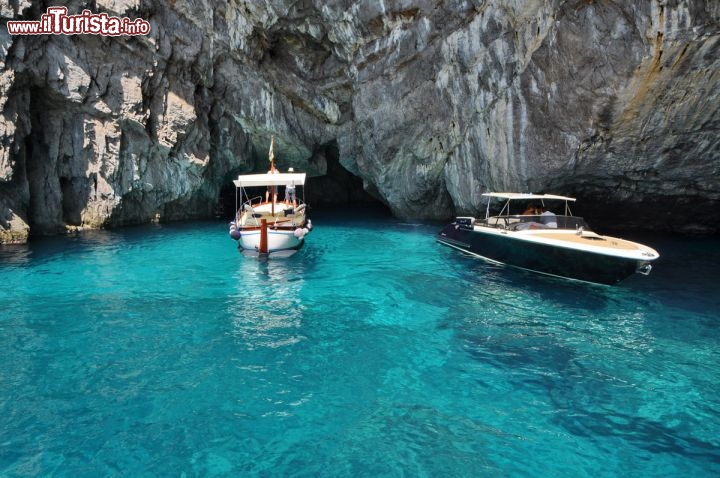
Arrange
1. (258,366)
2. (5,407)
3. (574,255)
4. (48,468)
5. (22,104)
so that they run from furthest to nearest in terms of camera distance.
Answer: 1. (22,104)
2. (574,255)
3. (258,366)
4. (5,407)
5. (48,468)

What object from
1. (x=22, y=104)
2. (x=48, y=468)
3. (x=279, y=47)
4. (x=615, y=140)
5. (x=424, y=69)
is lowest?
(x=48, y=468)

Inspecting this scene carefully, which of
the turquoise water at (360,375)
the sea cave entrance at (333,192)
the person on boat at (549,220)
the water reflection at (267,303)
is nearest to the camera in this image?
the turquoise water at (360,375)

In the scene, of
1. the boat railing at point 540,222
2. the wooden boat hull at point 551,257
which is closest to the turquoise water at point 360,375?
the wooden boat hull at point 551,257

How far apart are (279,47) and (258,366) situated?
2335 centimetres

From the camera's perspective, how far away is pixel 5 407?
7453 millimetres

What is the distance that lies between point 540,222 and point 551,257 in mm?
1862

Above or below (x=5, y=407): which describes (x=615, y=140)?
above

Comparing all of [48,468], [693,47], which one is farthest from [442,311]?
[693,47]

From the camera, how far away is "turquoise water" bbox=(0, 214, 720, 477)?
6.30 m

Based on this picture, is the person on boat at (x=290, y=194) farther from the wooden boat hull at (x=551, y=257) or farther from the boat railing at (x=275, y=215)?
the wooden boat hull at (x=551, y=257)

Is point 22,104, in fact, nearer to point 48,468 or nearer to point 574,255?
point 48,468

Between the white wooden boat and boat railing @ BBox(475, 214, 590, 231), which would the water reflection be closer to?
the white wooden boat

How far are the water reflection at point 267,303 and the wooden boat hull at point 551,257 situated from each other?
644cm

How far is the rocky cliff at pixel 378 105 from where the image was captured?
16047mm
